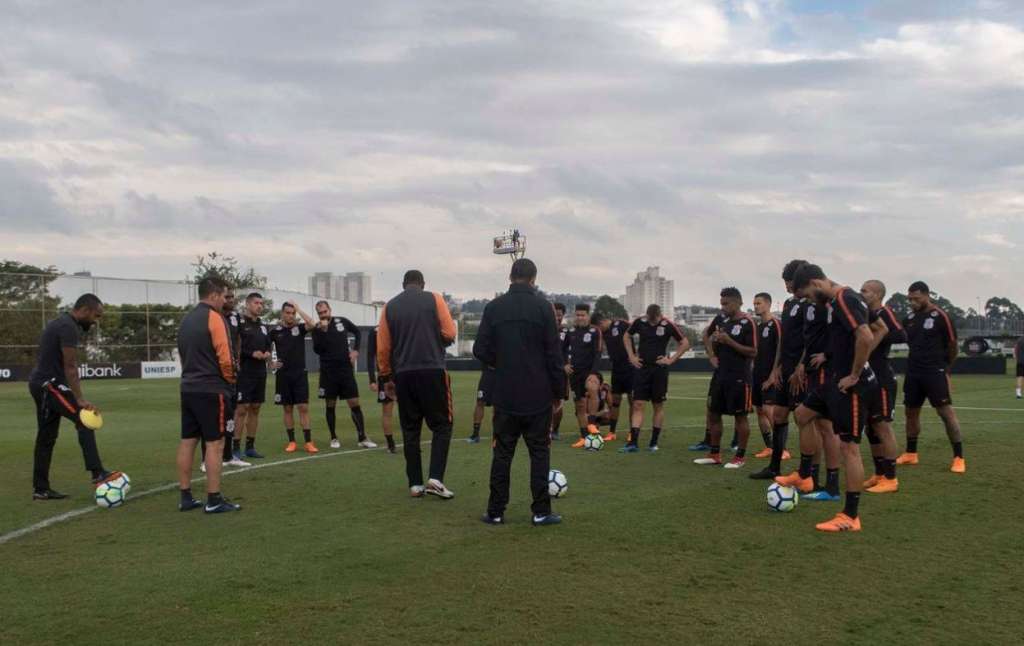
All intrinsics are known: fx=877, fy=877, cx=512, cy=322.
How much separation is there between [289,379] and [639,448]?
16.5 ft

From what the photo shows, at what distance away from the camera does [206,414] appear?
7.94m

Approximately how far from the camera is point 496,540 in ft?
21.9

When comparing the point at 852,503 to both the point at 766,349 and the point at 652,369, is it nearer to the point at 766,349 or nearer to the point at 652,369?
the point at 766,349

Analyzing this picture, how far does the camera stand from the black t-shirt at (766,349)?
35.9ft

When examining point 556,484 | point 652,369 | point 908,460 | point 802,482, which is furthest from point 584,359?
point 556,484

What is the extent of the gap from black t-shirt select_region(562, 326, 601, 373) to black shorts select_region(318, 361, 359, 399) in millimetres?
3483

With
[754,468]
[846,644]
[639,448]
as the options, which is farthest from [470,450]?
[846,644]

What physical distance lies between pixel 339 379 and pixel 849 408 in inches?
291

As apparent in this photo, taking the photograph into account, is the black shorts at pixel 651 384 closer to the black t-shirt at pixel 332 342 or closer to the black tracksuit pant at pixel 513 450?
the black t-shirt at pixel 332 342

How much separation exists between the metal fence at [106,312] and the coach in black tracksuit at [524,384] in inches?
1375

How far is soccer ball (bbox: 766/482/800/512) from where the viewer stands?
766 centimetres

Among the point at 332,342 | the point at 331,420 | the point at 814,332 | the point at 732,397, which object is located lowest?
the point at 331,420

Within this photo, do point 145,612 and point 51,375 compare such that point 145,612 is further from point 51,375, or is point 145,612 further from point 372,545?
point 51,375

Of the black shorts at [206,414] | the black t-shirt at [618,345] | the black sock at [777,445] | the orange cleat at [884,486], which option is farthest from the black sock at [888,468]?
the black shorts at [206,414]
